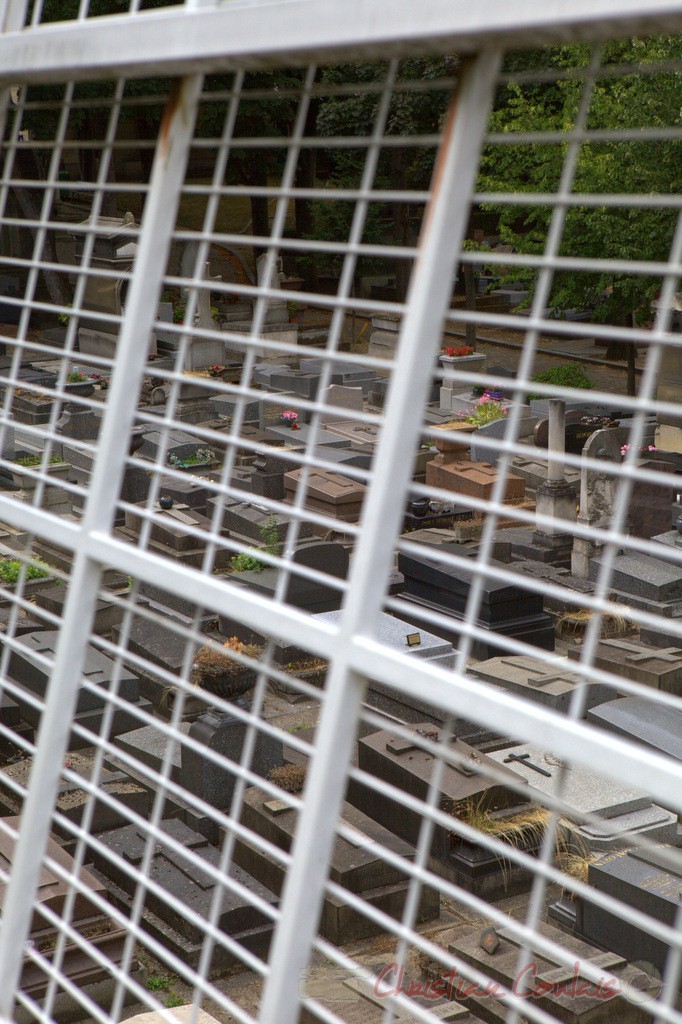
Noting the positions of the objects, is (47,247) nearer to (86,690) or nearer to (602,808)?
(86,690)

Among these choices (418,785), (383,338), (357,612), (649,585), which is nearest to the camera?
(357,612)

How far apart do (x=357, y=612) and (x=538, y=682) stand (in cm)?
889

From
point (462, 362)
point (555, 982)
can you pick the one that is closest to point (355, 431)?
point (462, 362)

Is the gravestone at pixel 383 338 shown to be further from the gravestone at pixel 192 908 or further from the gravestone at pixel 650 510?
the gravestone at pixel 192 908

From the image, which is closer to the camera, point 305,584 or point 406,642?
point 406,642

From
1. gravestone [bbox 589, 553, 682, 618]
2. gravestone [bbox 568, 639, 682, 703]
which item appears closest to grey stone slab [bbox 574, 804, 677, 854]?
gravestone [bbox 568, 639, 682, 703]

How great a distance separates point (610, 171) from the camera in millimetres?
19781

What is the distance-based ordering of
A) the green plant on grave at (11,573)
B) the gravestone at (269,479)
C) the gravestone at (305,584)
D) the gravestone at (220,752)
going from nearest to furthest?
the gravestone at (220,752)
the gravestone at (305,584)
the green plant on grave at (11,573)
the gravestone at (269,479)

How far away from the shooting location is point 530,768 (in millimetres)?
9531

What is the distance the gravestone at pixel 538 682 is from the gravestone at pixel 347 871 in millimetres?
2378

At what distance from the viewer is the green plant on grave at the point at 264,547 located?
1306cm

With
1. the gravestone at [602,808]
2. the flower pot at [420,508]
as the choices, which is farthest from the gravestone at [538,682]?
the flower pot at [420,508]

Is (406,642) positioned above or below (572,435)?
below

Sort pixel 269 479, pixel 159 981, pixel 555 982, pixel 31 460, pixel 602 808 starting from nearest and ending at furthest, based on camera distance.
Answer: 1. pixel 555 982
2. pixel 159 981
3. pixel 602 808
4. pixel 269 479
5. pixel 31 460
